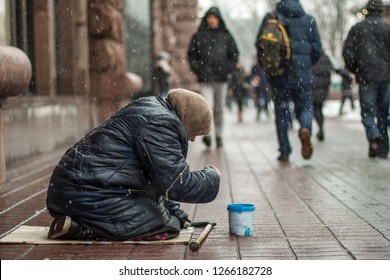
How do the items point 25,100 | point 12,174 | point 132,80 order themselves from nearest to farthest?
point 12,174
point 25,100
point 132,80

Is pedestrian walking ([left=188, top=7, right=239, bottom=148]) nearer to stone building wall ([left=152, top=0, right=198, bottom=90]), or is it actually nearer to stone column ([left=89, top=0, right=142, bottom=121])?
stone column ([left=89, top=0, right=142, bottom=121])

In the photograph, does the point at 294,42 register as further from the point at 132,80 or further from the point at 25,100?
the point at 132,80

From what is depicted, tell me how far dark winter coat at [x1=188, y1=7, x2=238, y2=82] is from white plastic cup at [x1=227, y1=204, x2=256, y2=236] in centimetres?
801

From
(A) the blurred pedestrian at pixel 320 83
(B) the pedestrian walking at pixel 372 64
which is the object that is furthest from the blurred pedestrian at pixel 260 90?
(B) the pedestrian walking at pixel 372 64

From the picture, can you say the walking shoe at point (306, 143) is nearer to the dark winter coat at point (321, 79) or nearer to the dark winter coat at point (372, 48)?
the dark winter coat at point (372, 48)

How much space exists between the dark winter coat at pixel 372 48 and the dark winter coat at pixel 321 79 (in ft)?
14.1

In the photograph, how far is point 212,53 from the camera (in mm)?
13742

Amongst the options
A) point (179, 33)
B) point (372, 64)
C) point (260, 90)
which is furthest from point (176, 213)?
point (179, 33)

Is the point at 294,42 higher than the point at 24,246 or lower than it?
higher

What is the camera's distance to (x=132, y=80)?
15.3 m

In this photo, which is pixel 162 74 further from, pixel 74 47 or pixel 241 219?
pixel 241 219

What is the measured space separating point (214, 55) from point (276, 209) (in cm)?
702

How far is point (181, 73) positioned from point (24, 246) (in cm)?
2749
